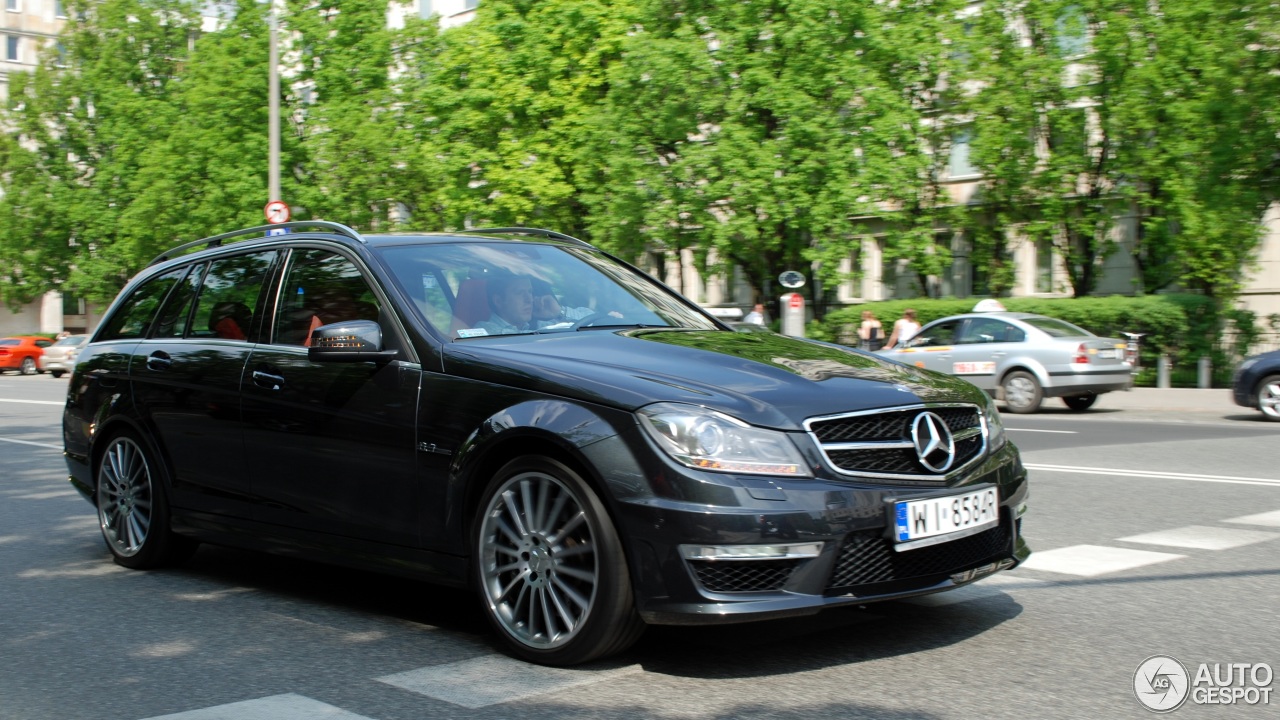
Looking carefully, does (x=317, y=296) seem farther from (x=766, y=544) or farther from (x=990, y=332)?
(x=990, y=332)

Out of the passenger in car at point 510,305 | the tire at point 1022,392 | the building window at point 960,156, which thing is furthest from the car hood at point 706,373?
the building window at point 960,156

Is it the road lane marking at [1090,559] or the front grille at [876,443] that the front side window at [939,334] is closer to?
the road lane marking at [1090,559]

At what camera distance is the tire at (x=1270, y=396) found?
1823 cm

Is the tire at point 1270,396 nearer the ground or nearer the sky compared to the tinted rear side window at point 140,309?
nearer the ground

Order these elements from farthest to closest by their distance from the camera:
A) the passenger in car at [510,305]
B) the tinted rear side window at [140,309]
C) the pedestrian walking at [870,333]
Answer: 1. the pedestrian walking at [870,333]
2. the tinted rear side window at [140,309]
3. the passenger in car at [510,305]

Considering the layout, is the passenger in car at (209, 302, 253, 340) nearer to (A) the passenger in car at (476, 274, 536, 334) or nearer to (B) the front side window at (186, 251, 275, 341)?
(B) the front side window at (186, 251, 275, 341)

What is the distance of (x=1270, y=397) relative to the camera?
18297mm

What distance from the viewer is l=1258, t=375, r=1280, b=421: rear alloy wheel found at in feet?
59.8

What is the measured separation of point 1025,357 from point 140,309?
1571 cm

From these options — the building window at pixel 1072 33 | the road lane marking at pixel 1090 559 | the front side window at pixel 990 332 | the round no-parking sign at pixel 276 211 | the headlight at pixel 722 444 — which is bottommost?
the road lane marking at pixel 1090 559

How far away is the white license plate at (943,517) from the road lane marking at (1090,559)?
178 centimetres

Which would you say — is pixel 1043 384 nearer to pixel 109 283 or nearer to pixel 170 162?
pixel 170 162

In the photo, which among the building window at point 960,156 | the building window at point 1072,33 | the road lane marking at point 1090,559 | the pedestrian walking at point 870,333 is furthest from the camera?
the building window at point 960,156

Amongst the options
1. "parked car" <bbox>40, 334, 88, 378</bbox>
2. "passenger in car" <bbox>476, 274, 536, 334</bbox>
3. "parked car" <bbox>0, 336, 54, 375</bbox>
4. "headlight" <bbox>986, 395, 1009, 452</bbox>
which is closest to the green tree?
"parked car" <bbox>0, 336, 54, 375</bbox>
